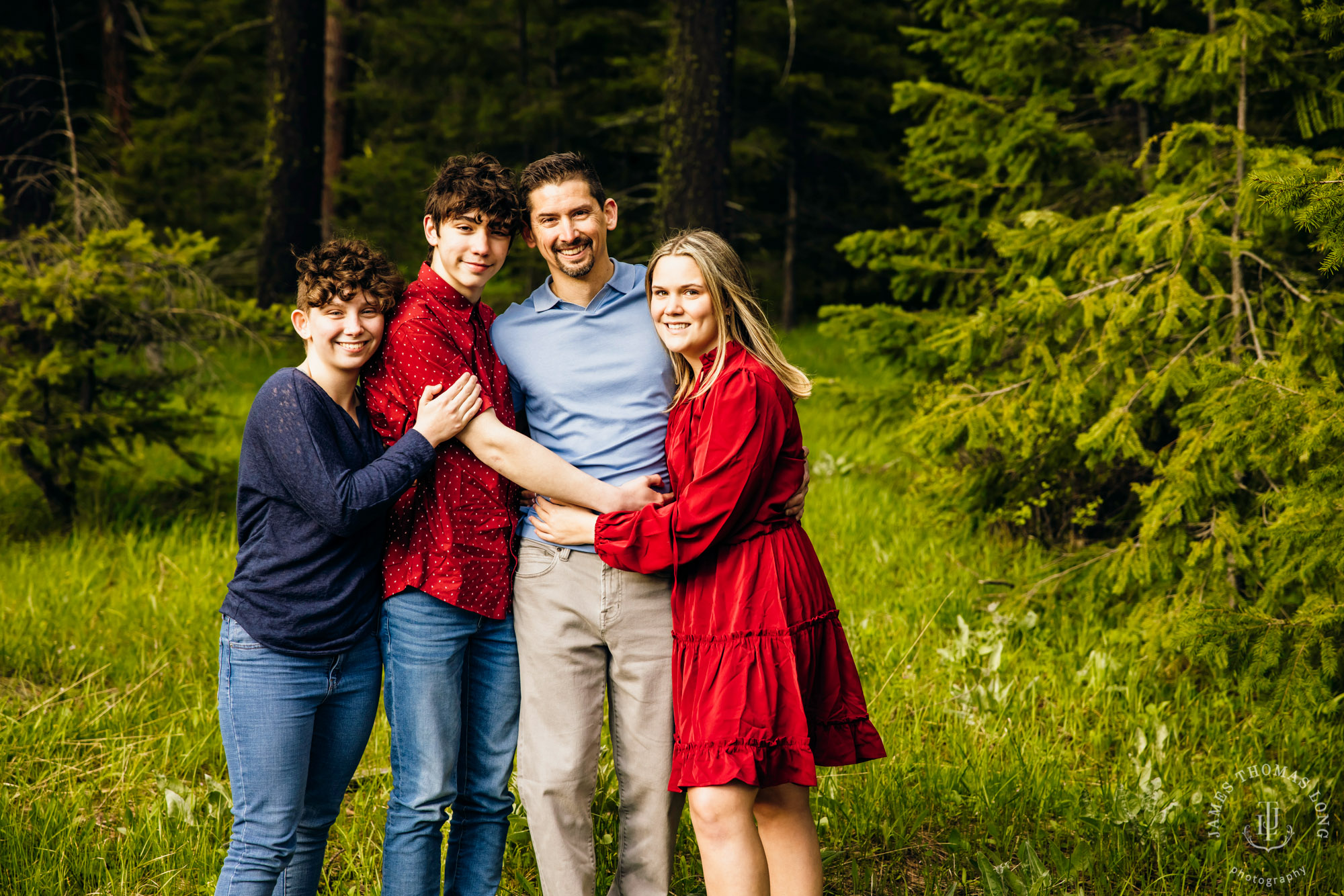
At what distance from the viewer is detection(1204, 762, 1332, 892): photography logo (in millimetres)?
3137

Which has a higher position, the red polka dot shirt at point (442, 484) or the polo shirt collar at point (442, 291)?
the polo shirt collar at point (442, 291)

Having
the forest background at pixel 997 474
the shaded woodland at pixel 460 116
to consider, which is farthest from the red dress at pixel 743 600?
the shaded woodland at pixel 460 116

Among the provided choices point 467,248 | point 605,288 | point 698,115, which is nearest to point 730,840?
point 605,288

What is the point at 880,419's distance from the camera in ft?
21.4

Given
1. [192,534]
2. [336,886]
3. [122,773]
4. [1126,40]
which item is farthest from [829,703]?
[192,534]

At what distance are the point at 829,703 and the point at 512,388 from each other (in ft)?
4.22

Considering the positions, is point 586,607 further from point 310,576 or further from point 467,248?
point 467,248

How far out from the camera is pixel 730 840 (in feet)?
8.13

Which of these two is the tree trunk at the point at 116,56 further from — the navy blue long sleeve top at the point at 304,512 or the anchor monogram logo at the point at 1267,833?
the anchor monogram logo at the point at 1267,833

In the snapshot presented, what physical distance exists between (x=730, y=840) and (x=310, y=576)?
1258 millimetres

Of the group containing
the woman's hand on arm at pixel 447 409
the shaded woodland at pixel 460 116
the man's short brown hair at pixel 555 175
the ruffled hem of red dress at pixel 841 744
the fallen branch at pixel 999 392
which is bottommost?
the ruffled hem of red dress at pixel 841 744

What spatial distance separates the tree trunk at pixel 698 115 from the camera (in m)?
7.70

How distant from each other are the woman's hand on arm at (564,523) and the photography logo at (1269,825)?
230cm

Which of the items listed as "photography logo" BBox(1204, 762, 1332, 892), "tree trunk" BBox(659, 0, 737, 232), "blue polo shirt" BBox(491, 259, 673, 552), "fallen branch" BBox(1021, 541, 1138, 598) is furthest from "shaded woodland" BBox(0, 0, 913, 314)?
"photography logo" BBox(1204, 762, 1332, 892)
